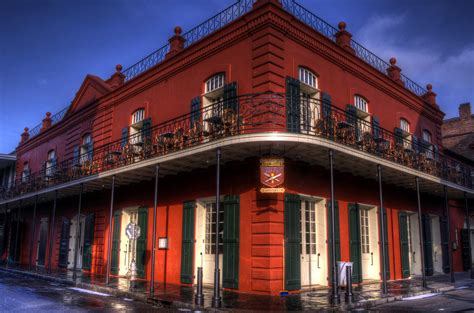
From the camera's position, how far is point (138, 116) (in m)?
15.5

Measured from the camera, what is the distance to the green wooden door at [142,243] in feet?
44.4

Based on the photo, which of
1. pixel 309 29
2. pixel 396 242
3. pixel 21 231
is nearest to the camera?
pixel 309 29

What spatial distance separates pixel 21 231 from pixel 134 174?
524 inches

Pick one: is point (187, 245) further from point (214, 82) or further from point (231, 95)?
point (214, 82)

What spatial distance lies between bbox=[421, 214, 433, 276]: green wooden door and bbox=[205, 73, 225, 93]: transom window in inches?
367

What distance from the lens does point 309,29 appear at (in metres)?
12.2

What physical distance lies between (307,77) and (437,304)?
21.9ft

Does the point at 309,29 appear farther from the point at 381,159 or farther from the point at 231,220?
the point at 231,220

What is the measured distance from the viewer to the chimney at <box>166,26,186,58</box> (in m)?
14.4

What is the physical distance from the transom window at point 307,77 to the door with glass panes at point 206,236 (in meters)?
4.21

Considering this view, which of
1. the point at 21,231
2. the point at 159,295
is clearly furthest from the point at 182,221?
the point at 21,231

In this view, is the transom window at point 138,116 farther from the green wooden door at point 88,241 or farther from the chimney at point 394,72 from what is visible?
the chimney at point 394,72

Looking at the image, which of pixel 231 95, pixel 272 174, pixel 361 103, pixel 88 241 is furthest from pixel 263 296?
pixel 88 241

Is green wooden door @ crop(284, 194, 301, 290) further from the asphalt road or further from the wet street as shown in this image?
the wet street
